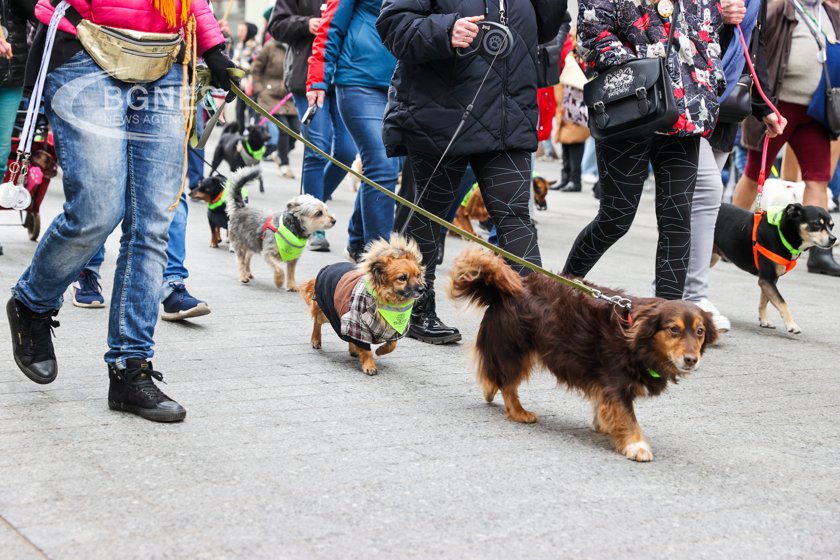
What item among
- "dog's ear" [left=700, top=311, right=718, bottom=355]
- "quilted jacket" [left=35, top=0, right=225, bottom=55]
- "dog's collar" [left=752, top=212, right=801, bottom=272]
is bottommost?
"dog's collar" [left=752, top=212, right=801, bottom=272]

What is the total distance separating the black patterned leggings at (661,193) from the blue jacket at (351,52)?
2.10 meters

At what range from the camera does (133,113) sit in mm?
4281

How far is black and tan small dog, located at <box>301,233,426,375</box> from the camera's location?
17.3 feet

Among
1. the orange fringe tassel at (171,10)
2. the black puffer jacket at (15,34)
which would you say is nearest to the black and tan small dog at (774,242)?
the orange fringe tassel at (171,10)

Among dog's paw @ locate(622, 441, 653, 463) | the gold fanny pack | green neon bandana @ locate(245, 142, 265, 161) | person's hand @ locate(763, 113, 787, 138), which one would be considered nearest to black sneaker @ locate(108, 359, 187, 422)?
the gold fanny pack

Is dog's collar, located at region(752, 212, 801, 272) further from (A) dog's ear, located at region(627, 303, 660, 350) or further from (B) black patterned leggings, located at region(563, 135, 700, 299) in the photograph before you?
(A) dog's ear, located at region(627, 303, 660, 350)

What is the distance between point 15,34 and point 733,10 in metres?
3.64

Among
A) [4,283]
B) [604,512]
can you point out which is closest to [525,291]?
[604,512]

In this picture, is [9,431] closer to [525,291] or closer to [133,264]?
[133,264]

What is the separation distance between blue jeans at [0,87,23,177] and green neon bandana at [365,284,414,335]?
2532 mm

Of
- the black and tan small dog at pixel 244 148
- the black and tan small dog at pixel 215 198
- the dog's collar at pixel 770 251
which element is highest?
the dog's collar at pixel 770 251

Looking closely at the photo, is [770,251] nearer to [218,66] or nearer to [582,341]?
[582,341]

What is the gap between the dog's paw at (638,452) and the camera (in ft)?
13.6

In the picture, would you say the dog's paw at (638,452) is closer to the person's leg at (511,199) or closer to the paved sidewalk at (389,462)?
the paved sidewalk at (389,462)
